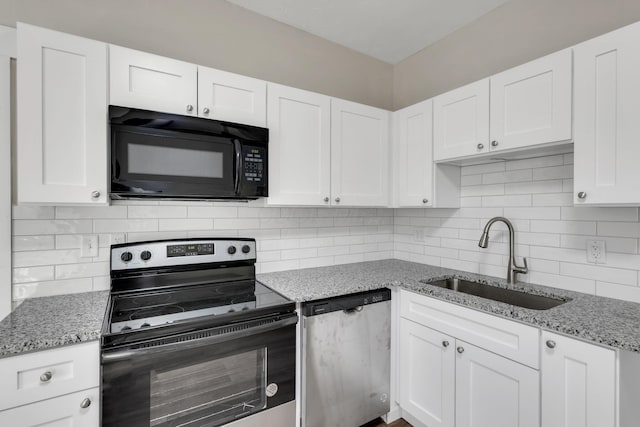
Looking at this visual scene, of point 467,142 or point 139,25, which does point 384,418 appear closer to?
point 467,142

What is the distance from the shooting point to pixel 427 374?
6.01ft

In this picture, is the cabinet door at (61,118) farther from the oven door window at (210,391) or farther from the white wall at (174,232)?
the oven door window at (210,391)

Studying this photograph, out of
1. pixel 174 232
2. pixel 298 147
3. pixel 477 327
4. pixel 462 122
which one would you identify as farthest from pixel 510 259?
pixel 174 232

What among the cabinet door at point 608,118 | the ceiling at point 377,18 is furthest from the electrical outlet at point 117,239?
the cabinet door at point 608,118

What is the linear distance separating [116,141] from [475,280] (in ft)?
7.14

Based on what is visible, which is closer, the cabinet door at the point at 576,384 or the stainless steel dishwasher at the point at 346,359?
the cabinet door at the point at 576,384

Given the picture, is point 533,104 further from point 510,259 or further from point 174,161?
point 174,161

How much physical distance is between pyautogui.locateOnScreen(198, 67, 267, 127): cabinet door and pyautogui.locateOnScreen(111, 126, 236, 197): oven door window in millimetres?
174

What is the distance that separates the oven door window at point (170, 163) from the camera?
1.45m

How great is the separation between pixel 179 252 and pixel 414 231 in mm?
1835

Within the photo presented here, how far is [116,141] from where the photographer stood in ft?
4.72

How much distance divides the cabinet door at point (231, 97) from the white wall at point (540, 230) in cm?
154

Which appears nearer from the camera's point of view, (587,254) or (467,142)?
(587,254)

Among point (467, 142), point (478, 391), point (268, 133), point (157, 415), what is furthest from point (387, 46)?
point (157, 415)
